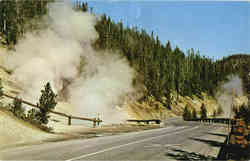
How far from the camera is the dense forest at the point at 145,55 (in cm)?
5688

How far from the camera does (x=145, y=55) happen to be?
253 ft

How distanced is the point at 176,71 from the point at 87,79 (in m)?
53.1

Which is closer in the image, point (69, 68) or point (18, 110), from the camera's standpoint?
point (18, 110)

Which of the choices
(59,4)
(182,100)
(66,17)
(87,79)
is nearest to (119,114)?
(87,79)

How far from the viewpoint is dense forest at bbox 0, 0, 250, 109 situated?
5688 centimetres

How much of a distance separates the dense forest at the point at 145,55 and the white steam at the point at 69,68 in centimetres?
561

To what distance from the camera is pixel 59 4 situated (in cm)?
5494

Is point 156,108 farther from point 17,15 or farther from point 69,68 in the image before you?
point 17,15

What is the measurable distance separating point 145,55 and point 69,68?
1549 inches

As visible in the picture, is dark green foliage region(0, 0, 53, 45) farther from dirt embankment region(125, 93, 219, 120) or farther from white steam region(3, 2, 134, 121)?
dirt embankment region(125, 93, 219, 120)

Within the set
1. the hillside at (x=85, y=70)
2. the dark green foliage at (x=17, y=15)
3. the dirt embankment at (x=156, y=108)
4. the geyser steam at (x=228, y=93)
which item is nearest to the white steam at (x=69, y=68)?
the hillside at (x=85, y=70)

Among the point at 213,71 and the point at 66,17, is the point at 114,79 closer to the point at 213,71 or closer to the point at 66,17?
the point at 66,17

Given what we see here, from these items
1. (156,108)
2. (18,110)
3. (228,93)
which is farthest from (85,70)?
(228,93)

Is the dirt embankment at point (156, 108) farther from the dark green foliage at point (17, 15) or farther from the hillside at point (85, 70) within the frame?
the dark green foliage at point (17, 15)
